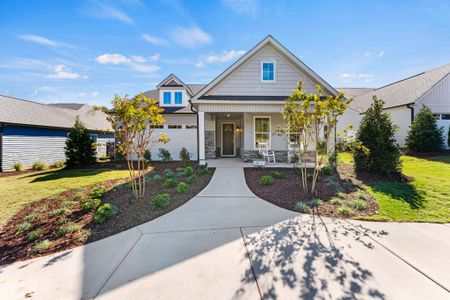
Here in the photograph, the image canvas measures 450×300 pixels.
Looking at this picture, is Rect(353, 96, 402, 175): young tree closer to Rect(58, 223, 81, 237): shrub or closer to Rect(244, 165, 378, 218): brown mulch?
Rect(244, 165, 378, 218): brown mulch

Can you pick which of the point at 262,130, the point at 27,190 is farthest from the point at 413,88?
the point at 27,190

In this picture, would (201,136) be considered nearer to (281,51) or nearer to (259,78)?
(259,78)

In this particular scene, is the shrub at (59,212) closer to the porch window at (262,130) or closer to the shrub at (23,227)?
the shrub at (23,227)

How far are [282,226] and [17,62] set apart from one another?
18977mm

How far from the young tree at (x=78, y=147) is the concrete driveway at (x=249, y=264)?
36.0ft

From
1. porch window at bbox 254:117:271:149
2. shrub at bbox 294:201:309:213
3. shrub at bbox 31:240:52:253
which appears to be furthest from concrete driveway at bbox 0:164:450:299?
porch window at bbox 254:117:271:149

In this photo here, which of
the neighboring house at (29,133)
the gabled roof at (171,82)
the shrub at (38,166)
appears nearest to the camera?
the neighboring house at (29,133)

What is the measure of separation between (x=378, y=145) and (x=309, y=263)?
7.08 metres

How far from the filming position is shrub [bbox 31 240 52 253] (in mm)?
3497

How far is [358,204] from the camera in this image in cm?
508

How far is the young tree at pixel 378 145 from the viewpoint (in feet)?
24.9

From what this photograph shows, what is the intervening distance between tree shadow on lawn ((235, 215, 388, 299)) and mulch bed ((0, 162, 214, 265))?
2.81 metres

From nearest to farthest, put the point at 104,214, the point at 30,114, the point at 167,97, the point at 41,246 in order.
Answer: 1. the point at 41,246
2. the point at 104,214
3. the point at 30,114
4. the point at 167,97

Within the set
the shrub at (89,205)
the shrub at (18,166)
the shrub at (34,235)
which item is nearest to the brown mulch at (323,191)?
the shrub at (89,205)
